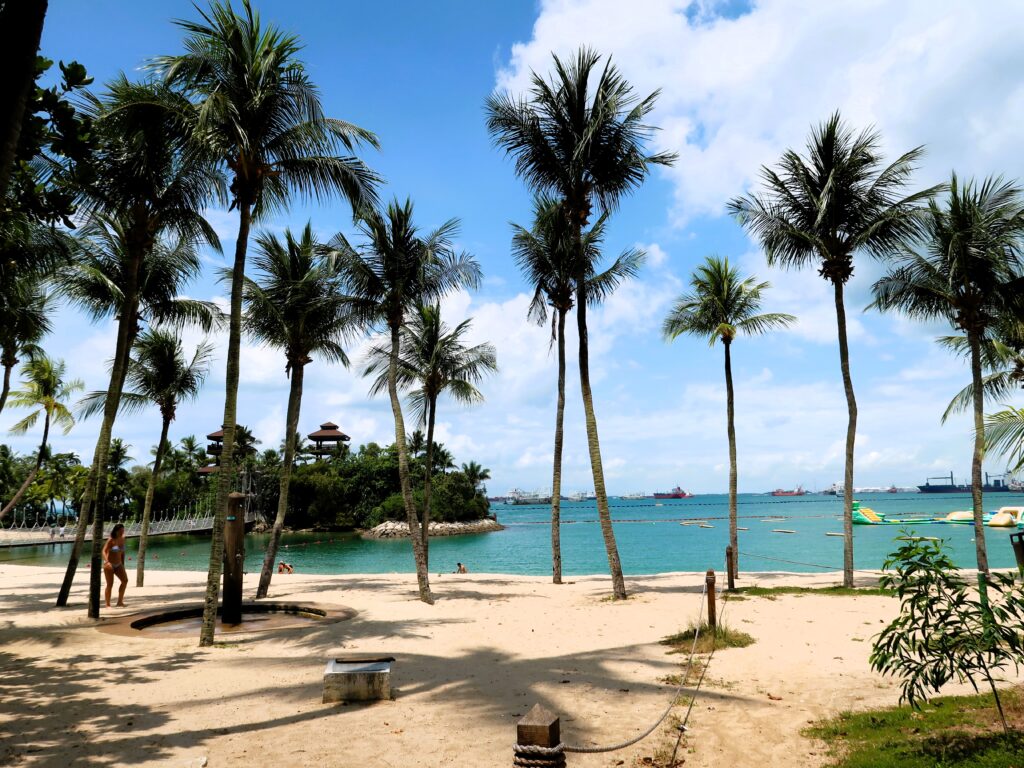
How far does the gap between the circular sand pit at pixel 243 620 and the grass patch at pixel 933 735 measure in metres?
9.74

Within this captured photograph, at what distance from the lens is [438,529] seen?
7738 centimetres

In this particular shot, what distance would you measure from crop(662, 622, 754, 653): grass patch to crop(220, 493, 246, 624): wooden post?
8.15m

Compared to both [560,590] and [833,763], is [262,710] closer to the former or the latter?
[833,763]

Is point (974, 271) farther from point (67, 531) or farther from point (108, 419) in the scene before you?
point (67, 531)

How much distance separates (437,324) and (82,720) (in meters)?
16.3

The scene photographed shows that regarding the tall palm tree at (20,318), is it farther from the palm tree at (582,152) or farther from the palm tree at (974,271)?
the palm tree at (974,271)

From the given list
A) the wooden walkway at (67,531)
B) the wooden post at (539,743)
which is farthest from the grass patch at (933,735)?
the wooden walkway at (67,531)

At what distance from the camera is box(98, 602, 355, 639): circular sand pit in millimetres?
12438

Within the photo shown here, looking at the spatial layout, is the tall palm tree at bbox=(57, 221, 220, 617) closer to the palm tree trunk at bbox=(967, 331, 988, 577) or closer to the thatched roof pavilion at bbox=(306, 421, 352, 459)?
the palm tree trunk at bbox=(967, 331, 988, 577)

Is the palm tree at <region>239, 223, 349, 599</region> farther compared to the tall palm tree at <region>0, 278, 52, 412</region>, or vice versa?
the palm tree at <region>239, 223, 349, 599</region>

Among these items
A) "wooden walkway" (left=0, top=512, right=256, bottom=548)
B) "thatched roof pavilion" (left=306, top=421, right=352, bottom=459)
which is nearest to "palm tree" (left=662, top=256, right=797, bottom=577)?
"wooden walkway" (left=0, top=512, right=256, bottom=548)

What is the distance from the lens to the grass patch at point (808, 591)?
1630 cm

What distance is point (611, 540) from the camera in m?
17.0

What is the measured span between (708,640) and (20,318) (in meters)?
14.8
